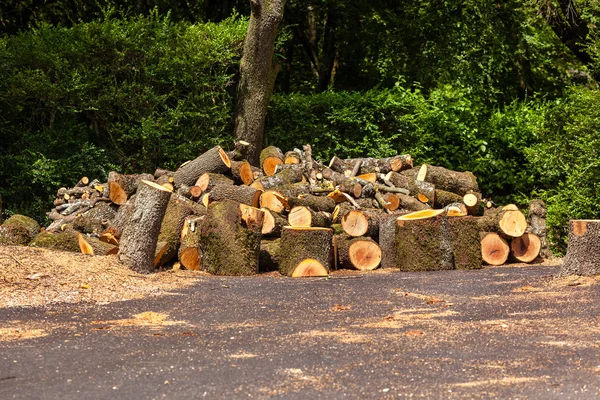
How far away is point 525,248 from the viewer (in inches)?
503

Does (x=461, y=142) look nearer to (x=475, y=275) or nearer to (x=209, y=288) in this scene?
(x=475, y=275)

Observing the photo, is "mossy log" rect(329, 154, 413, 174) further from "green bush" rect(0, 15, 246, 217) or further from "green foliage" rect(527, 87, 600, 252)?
"green bush" rect(0, 15, 246, 217)

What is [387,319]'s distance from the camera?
784 cm

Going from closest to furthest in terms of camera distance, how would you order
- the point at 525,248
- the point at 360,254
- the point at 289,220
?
the point at 360,254
the point at 289,220
the point at 525,248

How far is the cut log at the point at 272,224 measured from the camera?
12.2m

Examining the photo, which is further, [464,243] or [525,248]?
[525,248]

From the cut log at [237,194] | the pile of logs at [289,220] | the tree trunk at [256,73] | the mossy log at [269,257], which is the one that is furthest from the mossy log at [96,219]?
the tree trunk at [256,73]

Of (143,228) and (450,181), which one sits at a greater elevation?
(450,181)

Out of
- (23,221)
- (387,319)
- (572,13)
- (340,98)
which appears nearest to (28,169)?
(23,221)

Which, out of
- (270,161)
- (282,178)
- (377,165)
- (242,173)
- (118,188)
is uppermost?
(270,161)

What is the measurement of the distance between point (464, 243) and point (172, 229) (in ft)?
12.8

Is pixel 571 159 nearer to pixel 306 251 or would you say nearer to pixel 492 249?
pixel 492 249

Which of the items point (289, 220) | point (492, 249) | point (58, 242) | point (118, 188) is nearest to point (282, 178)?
point (289, 220)

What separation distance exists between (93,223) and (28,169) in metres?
3.15
